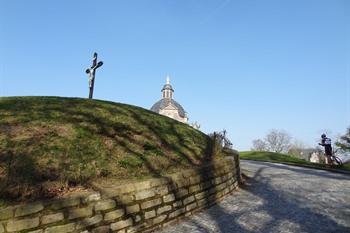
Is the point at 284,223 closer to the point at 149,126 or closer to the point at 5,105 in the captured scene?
the point at 149,126

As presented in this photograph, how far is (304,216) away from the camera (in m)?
6.86

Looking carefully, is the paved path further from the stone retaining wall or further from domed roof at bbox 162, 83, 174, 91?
domed roof at bbox 162, 83, 174, 91

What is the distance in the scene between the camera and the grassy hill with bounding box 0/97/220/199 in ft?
19.4

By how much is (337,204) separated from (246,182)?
11.3 feet

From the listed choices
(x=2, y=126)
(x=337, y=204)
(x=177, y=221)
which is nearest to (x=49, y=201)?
(x=177, y=221)

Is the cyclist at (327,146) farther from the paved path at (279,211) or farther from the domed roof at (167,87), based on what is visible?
the domed roof at (167,87)

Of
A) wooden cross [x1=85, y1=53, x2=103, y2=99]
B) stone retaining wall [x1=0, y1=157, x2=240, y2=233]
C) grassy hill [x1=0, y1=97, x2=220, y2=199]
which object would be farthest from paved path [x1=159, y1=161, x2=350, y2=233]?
wooden cross [x1=85, y1=53, x2=103, y2=99]

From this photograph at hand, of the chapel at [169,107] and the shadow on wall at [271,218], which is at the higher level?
the chapel at [169,107]

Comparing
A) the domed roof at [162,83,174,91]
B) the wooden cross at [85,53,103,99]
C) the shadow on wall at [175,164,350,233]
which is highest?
the domed roof at [162,83,174,91]

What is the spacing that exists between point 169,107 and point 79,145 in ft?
219

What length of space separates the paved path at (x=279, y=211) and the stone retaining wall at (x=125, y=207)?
1.09ft

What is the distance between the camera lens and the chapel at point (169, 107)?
73.4 metres

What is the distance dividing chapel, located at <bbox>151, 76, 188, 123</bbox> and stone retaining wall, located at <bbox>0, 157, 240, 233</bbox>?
6401cm

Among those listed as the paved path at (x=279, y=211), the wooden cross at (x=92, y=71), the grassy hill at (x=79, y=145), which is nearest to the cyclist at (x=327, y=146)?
the paved path at (x=279, y=211)
